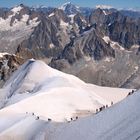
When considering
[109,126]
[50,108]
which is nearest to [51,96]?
[50,108]

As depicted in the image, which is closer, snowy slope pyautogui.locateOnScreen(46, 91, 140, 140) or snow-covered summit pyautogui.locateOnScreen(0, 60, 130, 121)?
snowy slope pyautogui.locateOnScreen(46, 91, 140, 140)

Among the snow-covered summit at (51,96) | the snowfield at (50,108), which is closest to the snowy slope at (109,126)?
the snowfield at (50,108)

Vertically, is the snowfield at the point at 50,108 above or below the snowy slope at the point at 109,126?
below

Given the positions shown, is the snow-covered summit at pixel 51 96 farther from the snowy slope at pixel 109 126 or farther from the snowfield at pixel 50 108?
the snowy slope at pixel 109 126

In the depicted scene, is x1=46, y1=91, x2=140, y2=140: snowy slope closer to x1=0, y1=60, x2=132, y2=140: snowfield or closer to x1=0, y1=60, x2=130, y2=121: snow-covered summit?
x1=0, y1=60, x2=132, y2=140: snowfield

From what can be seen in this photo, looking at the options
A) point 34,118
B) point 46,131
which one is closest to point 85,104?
point 34,118

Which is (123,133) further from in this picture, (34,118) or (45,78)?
(45,78)

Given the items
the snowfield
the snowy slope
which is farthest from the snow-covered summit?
the snowy slope
